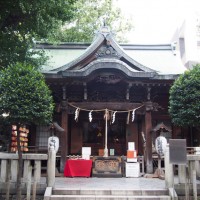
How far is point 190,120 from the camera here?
10422 mm

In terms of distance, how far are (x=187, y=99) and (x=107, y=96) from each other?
16.8 ft

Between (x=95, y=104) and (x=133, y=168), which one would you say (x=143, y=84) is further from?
(x=133, y=168)

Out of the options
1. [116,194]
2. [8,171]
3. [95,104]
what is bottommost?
[116,194]

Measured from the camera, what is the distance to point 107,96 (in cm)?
1468

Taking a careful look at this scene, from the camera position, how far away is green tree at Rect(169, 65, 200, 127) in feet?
33.7

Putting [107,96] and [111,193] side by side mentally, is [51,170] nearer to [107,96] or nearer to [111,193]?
[111,193]

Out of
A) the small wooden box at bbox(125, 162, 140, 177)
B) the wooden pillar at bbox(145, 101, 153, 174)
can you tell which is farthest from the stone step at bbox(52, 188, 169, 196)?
the wooden pillar at bbox(145, 101, 153, 174)

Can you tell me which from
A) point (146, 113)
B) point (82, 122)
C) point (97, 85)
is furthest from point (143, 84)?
point (82, 122)

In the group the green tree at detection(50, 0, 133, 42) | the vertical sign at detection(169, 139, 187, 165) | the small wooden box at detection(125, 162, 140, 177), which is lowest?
the small wooden box at detection(125, 162, 140, 177)

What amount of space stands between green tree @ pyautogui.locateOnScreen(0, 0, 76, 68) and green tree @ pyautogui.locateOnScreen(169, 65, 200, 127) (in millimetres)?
5637

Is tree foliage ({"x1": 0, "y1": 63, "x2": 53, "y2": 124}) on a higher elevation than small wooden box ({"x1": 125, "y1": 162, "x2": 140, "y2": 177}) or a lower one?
higher

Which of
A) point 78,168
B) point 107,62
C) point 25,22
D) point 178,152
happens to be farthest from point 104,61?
point 178,152

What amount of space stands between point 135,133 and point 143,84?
141 inches

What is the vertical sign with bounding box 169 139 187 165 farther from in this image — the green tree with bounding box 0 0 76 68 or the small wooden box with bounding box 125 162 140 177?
the green tree with bounding box 0 0 76 68
